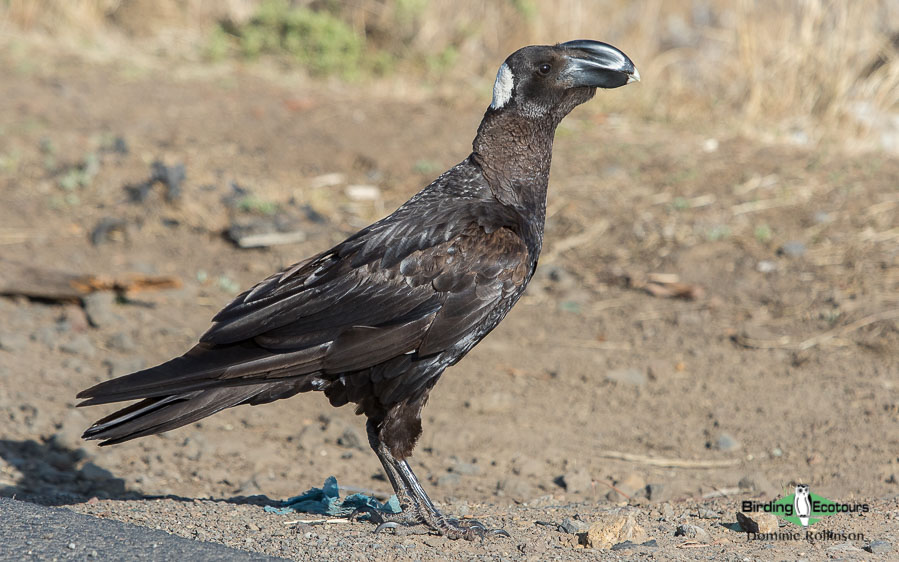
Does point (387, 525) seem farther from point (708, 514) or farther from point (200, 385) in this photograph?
point (708, 514)

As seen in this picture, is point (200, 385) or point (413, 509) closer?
point (200, 385)

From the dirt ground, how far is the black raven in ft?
1.37

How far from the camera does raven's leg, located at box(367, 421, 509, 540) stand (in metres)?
3.86

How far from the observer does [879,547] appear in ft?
11.7

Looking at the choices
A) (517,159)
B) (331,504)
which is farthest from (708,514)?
(517,159)

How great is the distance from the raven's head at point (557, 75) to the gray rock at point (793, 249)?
11.7 feet

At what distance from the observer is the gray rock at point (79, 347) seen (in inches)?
242

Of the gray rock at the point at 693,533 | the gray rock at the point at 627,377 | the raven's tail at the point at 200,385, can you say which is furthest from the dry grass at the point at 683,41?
the raven's tail at the point at 200,385

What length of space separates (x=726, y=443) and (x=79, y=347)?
3814 millimetres

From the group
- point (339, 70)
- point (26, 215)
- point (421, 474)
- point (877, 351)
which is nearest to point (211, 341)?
point (421, 474)

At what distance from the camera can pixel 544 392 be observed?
6.09 meters

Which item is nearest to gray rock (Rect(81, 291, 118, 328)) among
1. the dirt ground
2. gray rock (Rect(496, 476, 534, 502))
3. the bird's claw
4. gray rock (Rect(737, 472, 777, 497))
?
the dirt ground

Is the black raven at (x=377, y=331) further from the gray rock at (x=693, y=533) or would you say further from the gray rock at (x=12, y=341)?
the gray rock at (x=12, y=341)

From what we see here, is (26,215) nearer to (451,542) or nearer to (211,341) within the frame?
(211,341)
